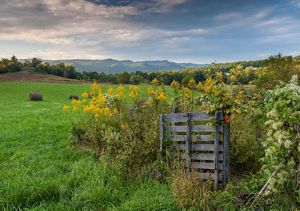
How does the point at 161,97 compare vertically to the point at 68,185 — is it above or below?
above

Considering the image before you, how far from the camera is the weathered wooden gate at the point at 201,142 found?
671 centimetres

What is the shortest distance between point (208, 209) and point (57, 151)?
6.19 meters

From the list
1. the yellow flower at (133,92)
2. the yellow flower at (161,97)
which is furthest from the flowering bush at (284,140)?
the yellow flower at (133,92)

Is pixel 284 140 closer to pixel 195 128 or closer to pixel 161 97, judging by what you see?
pixel 195 128

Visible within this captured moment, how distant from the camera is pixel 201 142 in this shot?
734cm

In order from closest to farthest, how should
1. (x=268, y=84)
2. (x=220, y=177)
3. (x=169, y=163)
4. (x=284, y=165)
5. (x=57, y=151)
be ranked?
(x=284, y=165)
(x=220, y=177)
(x=169, y=163)
(x=57, y=151)
(x=268, y=84)

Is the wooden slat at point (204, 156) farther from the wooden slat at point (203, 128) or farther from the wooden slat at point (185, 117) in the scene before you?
the wooden slat at point (185, 117)

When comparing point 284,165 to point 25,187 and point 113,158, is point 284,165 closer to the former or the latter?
point 113,158

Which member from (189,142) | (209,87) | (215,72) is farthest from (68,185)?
(215,72)

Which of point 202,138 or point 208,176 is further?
point 202,138

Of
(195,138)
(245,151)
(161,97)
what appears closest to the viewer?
(195,138)

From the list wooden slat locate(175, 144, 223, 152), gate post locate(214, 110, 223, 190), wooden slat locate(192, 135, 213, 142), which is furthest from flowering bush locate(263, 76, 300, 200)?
wooden slat locate(192, 135, 213, 142)

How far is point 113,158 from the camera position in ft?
26.3

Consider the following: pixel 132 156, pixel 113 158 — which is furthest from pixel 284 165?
pixel 113 158
